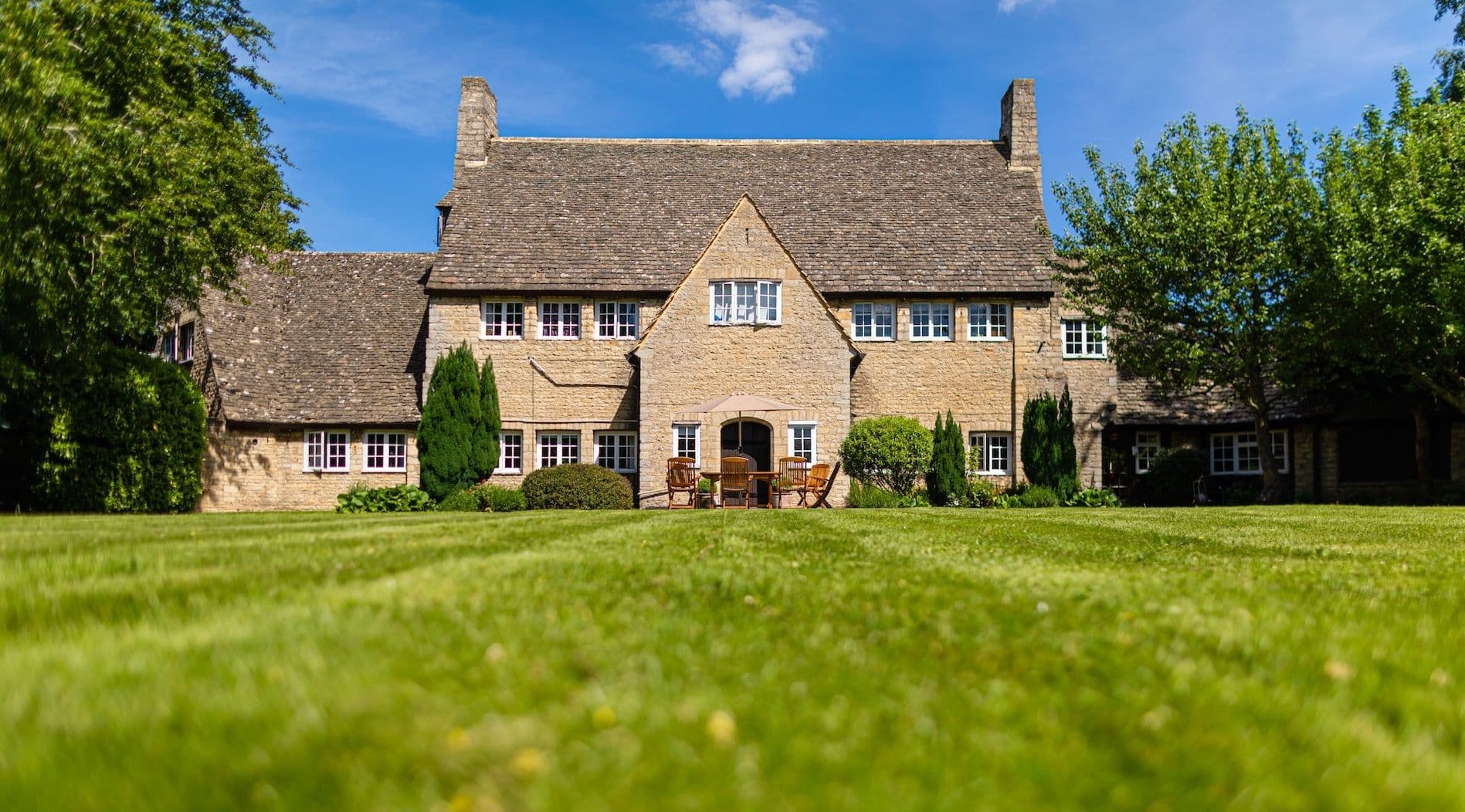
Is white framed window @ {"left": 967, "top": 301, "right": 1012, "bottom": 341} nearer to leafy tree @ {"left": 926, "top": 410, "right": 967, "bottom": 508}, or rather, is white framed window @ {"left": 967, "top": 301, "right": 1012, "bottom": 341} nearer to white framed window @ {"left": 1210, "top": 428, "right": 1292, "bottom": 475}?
leafy tree @ {"left": 926, "top": 410, "right": 967, "bottom": 508}

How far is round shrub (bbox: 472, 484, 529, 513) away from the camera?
24.7m

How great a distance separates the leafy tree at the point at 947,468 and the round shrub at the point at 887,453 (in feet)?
1.46

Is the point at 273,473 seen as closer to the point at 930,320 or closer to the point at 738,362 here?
the point at 738,362

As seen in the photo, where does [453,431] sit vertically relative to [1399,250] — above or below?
below

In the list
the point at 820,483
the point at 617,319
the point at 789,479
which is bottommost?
the point at 820,483

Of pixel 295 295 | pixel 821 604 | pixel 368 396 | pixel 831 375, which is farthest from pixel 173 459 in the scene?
pixel 821 604

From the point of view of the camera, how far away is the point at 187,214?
2055 cm

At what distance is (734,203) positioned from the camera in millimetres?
31453

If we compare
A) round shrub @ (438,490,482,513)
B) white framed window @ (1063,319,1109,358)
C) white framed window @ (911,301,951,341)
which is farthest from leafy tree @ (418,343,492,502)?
white framed window @ (1063,319,1109,358)

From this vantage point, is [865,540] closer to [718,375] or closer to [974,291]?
[718,375]

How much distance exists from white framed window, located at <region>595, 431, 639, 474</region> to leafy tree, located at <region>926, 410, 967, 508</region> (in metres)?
8.49

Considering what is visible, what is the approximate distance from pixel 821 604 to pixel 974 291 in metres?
25.2

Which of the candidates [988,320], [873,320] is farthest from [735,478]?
[988,320]

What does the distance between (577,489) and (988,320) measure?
1319cm
